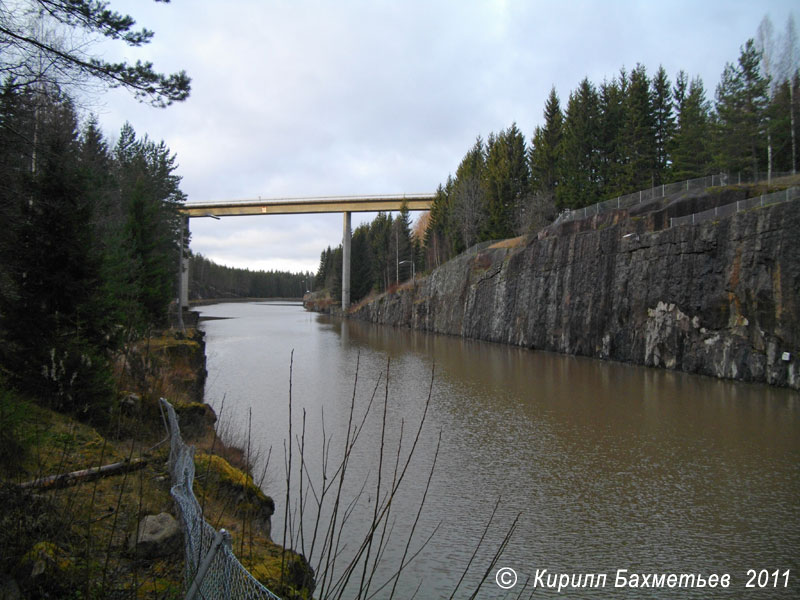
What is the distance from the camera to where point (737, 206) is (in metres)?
23.5

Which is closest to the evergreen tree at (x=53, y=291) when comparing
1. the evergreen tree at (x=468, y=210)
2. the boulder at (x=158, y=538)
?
the boulder at (x=158, y=538)

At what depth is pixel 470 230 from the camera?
55844 mm

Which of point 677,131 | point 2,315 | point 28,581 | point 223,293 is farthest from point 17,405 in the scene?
point 223,293

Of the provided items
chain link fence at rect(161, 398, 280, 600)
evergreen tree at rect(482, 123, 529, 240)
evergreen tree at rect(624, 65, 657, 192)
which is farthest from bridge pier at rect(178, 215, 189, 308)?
evergreen tree at rect(624, 65, 657, 192)

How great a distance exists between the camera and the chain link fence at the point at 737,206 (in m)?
20.8

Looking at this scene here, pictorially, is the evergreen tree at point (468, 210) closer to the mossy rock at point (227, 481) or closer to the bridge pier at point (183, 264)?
the bridge pier at point (183, 264)

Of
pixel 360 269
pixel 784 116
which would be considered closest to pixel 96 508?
pixel 784 116

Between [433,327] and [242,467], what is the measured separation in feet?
145

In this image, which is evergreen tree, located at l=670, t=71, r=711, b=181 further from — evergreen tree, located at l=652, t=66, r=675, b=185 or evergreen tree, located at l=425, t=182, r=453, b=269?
evergreen tree, located at l=425, t=182, r=453, b=269

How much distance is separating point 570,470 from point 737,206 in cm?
1865

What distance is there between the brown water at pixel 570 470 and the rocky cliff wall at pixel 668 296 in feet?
6.58

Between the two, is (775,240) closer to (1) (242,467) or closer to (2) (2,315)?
(1) (242,467)

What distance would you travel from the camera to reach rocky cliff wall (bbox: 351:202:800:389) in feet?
67.2

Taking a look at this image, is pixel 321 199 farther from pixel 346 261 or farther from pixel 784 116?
pixel 784 116
